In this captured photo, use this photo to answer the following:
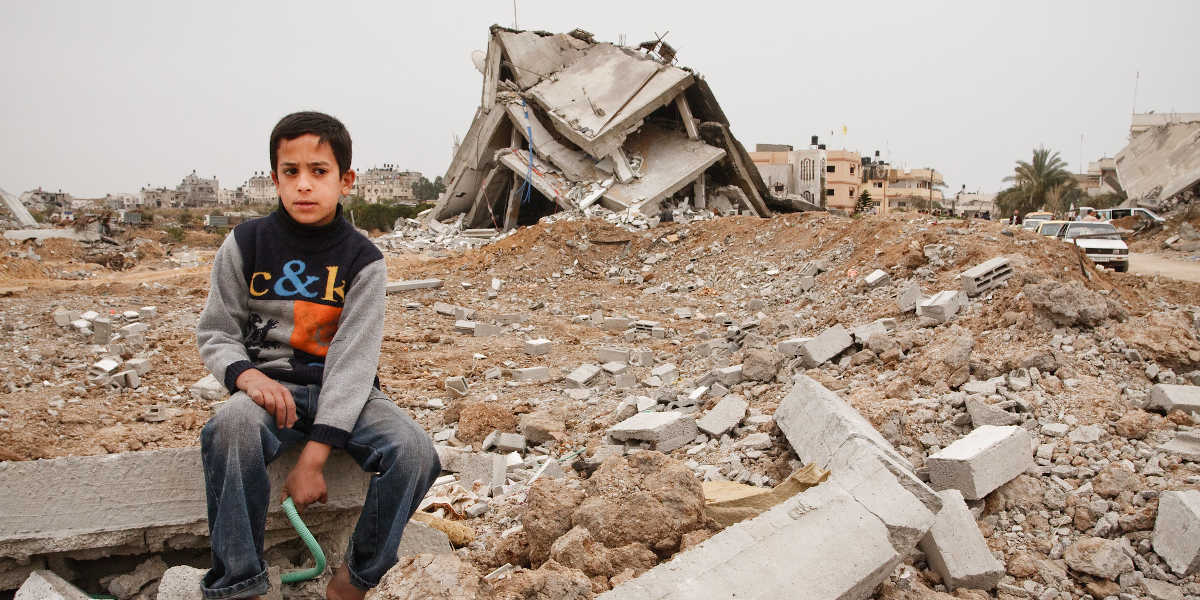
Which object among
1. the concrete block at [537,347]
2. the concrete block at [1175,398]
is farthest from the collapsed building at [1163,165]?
the concrete block at [1175,398]

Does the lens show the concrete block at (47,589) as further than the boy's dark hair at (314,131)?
No

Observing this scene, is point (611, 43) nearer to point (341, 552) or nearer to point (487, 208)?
point (487, 208)

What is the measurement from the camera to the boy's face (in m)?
2.36

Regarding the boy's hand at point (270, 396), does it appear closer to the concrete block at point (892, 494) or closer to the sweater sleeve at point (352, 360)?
the sweater sleeve at point (352, 360)

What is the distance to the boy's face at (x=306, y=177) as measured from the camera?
236 cm

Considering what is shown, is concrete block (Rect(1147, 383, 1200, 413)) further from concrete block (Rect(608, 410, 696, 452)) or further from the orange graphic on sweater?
the orange graphic on sweater

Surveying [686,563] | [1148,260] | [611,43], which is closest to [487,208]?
[611,43]

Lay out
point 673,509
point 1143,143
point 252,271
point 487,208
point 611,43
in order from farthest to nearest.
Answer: point 1143,143 < point 487,208 < point 611,43 < point 673,509 < point 252,271

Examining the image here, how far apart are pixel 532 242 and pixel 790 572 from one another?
13.5 metres

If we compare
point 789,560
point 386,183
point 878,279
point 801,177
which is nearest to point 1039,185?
point 801,177

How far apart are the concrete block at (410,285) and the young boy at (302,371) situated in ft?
33.2

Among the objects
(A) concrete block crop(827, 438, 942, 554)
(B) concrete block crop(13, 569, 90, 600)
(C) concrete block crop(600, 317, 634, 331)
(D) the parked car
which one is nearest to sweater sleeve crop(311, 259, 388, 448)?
(B) concrete block crop(13, 569, 90, 600)

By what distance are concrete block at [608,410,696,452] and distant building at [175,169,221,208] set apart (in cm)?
10618

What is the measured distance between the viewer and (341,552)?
2.61 m
